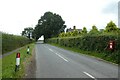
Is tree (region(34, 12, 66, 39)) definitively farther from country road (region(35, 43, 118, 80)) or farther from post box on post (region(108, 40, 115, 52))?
country road (region(35, 43, 118, 80))

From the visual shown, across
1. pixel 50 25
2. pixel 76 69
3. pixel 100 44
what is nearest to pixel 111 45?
pixel 100 44

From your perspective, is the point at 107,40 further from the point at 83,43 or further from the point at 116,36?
the point at 83,43

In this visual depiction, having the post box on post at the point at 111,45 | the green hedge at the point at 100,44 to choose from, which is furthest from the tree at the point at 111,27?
the post box on post at the point at 111,45

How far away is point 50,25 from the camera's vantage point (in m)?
117

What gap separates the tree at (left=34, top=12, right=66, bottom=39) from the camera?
11756cm

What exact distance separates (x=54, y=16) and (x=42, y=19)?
259 inches

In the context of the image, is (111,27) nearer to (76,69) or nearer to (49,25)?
(76,69)

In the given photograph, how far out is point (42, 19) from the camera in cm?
12481

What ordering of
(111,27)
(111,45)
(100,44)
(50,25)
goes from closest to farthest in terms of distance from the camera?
(111,45) < (100,44) < (111,27) < (50,25)

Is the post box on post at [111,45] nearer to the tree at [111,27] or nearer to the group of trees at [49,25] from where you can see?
the tree at [111,27]

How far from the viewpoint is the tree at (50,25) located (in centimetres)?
11756

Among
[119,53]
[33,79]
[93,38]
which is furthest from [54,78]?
[93,38]

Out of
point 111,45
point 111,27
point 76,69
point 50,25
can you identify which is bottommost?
point 76,69

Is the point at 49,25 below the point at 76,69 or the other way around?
the other way around
